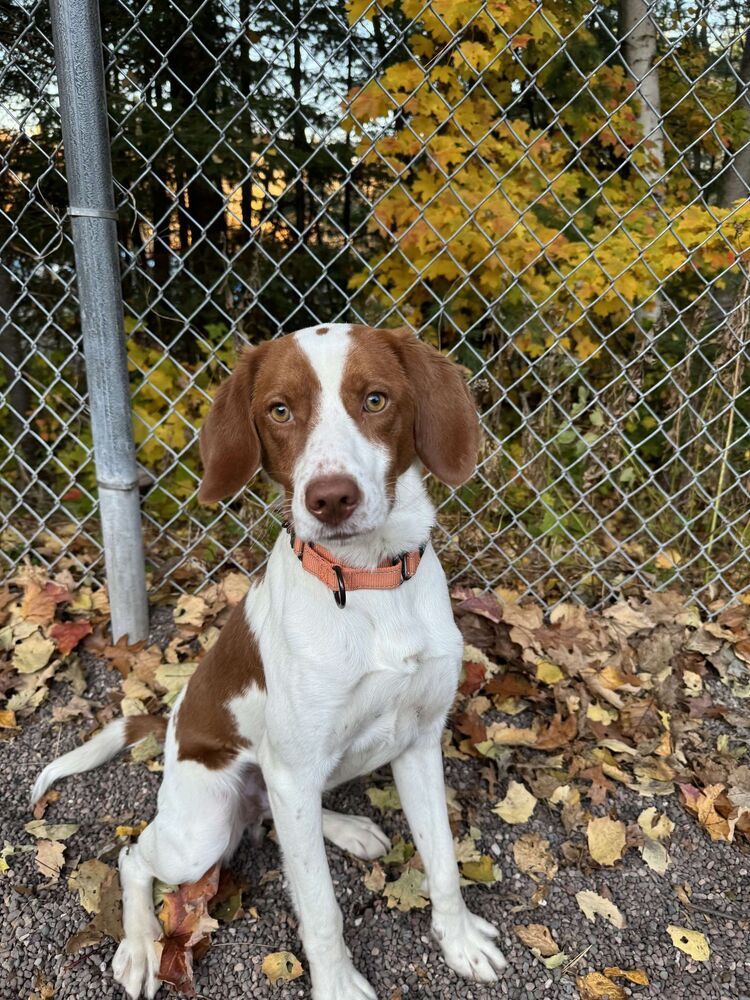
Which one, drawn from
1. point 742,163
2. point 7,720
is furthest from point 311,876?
point 742,163

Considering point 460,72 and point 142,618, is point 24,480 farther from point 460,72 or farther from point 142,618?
point 460,72

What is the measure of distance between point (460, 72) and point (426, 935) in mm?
2869

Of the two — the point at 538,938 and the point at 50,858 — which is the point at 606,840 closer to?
the point at 538,938

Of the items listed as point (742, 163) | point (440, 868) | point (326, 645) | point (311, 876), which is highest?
point (742, 163)

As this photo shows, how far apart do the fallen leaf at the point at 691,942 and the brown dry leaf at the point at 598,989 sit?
21 cm

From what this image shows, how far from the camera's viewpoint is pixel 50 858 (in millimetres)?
1978

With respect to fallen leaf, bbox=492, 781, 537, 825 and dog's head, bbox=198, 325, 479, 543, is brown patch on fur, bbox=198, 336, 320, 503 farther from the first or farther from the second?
fallen leaf, bbox=492, 781, 537, 825

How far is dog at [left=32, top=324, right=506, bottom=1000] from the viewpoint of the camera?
154 cm

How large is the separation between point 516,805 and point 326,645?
0.99 m

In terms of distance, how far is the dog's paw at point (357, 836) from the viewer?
6.64ft

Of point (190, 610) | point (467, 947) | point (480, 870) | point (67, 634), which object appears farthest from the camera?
point (190, 610)

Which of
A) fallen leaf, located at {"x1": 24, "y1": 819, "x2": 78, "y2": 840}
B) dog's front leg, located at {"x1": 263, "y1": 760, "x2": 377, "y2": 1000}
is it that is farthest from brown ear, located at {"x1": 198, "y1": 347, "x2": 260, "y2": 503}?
fallen leaf, located at {"x1": 24, "y1": 819, "x2": 78, "y2": 840}

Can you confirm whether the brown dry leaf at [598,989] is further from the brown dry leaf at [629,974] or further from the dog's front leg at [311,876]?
the dog's front leg at [311,876]

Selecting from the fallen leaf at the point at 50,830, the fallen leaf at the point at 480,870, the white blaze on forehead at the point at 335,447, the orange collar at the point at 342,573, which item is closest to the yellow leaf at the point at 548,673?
the fallen leaf at the point at 480,870
